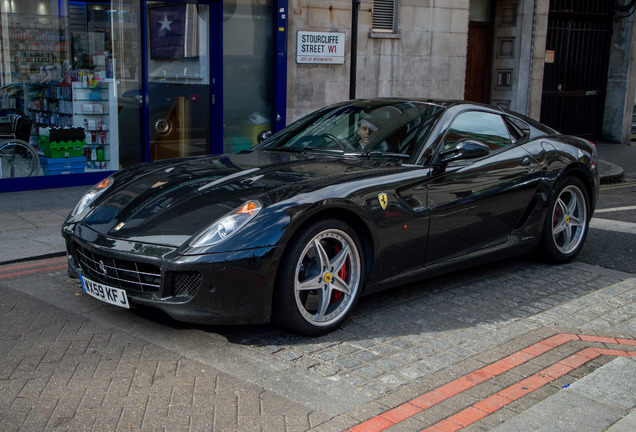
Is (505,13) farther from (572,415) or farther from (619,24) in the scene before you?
(572,415)

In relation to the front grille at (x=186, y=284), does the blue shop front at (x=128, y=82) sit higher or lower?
higher

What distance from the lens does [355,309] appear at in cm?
520

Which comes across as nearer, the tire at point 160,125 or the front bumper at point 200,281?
the front bumper at point 200,281

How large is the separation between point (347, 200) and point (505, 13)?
12.9 meters

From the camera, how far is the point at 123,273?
14.5ft

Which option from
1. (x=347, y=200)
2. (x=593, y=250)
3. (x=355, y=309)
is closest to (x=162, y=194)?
(x=347, y=200)

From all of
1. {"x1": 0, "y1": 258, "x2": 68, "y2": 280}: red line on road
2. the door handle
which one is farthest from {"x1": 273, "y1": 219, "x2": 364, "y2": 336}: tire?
{"x1": 0, "y1": 258, "x2": 68, "y2": 280}: red line on road

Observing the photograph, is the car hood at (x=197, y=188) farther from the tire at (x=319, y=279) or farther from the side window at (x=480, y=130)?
the side window at (x=480, y=130)

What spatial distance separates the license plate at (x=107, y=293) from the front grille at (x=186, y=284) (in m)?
0.37

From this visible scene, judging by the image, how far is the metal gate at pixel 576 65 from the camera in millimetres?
16969

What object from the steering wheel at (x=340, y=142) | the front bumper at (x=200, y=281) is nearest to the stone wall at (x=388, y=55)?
the steering wheel at (x=340, y=142)

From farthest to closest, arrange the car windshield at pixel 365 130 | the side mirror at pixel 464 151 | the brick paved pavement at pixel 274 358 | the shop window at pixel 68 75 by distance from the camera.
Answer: the shop window at pixel 68 75
the car windshield at pixel 365 130
the side mirror at pixel 464 151
the brick paved pavement at pixel 274 358

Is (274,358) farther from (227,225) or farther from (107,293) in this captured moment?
(107,293)

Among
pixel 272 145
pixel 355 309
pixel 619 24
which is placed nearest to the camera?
pixel 355 309
